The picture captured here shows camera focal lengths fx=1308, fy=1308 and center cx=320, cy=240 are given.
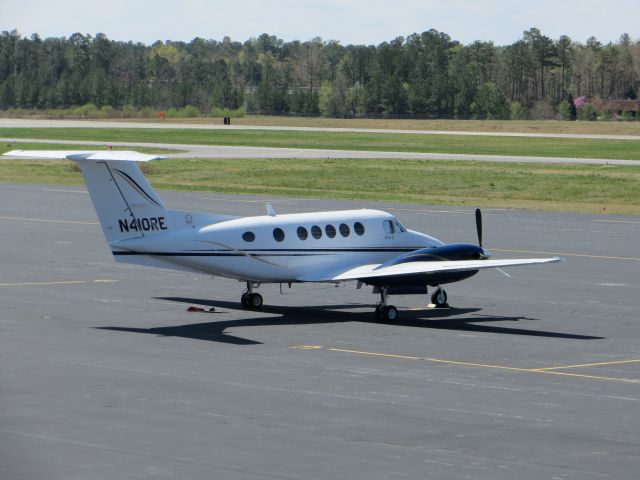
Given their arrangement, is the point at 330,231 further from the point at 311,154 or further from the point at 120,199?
the point at 311,154

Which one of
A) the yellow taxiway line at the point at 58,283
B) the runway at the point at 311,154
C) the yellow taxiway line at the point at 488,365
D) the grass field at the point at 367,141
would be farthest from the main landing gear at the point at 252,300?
the grass field at the point at 367,141

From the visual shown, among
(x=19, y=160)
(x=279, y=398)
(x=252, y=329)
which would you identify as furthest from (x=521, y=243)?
(x=19, y=160)

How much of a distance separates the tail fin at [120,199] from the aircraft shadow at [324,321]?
269cm

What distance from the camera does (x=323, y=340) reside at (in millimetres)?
32094

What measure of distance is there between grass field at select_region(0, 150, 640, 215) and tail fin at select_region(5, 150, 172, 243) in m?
41.0

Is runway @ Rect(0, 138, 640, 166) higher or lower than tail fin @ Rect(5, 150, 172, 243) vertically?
lower

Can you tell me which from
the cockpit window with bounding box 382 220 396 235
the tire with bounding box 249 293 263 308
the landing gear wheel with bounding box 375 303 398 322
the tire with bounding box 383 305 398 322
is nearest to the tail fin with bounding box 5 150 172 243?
the tire with bounding box 249 293 263 308

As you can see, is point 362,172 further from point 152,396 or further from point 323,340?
point 152,396

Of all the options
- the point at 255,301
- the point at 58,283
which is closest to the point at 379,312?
the point at 255,301

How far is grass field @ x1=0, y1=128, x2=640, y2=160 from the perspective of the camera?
402 feet

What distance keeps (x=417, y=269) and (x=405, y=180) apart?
53.8m

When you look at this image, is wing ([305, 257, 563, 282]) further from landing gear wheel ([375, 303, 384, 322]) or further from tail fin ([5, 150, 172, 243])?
tail fin ([5, 150, 172, 243])

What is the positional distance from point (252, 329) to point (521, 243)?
23302 millimetres

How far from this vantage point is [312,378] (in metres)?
27.0
